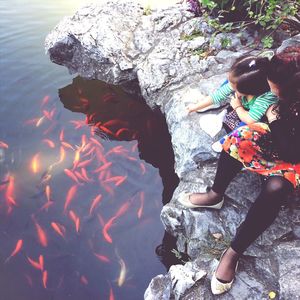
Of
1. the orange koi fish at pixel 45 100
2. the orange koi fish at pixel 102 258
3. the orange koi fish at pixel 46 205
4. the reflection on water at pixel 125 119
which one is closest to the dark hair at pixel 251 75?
the reflection on water at pixel 125 119

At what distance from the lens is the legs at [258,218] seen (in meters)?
2.48

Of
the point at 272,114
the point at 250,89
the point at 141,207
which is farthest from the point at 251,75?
the point at 141,207

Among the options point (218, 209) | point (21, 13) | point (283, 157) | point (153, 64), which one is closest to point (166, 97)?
point (153, 64)

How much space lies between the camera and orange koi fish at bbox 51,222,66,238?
3.93 meters

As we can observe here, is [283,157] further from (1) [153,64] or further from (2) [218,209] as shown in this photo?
(1) [153,64]

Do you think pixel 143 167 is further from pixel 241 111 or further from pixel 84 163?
pixel 241 111

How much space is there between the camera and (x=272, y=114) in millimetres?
2711

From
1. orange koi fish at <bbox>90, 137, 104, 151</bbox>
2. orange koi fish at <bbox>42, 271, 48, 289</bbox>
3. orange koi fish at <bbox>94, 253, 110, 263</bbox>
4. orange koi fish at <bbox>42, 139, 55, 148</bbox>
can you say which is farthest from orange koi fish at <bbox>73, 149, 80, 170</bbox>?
orange koi fish at <bbox>42, 271, 48, 289</bbox>

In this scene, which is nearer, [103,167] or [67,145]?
[103,167]

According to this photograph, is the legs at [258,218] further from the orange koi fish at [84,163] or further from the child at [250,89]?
the orange koi fish at [84,163]

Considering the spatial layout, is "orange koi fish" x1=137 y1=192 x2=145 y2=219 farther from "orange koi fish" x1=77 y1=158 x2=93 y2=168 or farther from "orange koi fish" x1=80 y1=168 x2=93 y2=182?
"orange koi fish" x1=77 y1=158 x2=93 y2=168

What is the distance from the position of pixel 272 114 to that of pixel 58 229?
2581 millimetres

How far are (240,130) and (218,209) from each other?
796mm

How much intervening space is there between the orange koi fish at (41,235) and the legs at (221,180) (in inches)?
67.9
